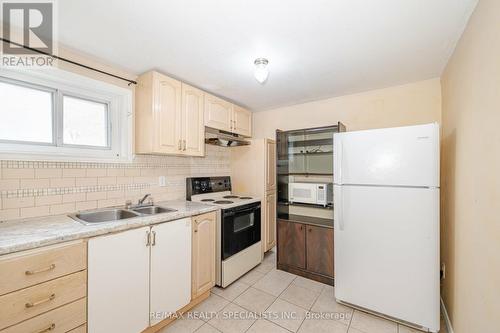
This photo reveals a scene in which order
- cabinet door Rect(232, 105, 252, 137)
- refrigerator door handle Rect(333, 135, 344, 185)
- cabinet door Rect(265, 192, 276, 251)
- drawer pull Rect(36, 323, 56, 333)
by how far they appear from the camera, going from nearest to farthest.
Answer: drawer pull Rect(36, 323, 56, 333) → refrigerator door handle Rect(333, 135, 344, 185) → cabinet door Rect(232, 105, 252, 137) → cabinet door Rect(265, 192, 276, 251)

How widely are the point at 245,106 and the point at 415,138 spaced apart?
7.41ft

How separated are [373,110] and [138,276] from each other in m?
2.95

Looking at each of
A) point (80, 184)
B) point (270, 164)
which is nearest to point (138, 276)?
point (80, 184)

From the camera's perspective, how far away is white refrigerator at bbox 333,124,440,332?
1674 millimetres

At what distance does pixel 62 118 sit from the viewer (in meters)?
1.86

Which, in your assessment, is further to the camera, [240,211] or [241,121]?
[241,121]

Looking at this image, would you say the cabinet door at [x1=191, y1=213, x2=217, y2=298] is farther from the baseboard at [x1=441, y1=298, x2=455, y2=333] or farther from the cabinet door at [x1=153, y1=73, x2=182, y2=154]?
the baseboard at [x1=441, y1=298, x2=455, y2=333]

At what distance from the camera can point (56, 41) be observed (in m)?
1.67

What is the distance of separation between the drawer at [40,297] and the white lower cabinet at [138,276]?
7cm

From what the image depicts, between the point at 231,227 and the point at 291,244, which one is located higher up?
the point at 231,227

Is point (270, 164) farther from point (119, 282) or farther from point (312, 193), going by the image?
point (119, 282)

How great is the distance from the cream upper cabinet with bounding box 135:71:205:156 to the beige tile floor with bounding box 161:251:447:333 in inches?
61.0

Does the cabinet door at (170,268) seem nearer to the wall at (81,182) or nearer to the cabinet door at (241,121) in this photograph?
the wall at (81,182)

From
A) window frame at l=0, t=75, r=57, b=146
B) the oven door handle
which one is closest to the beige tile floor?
the oven door handle
